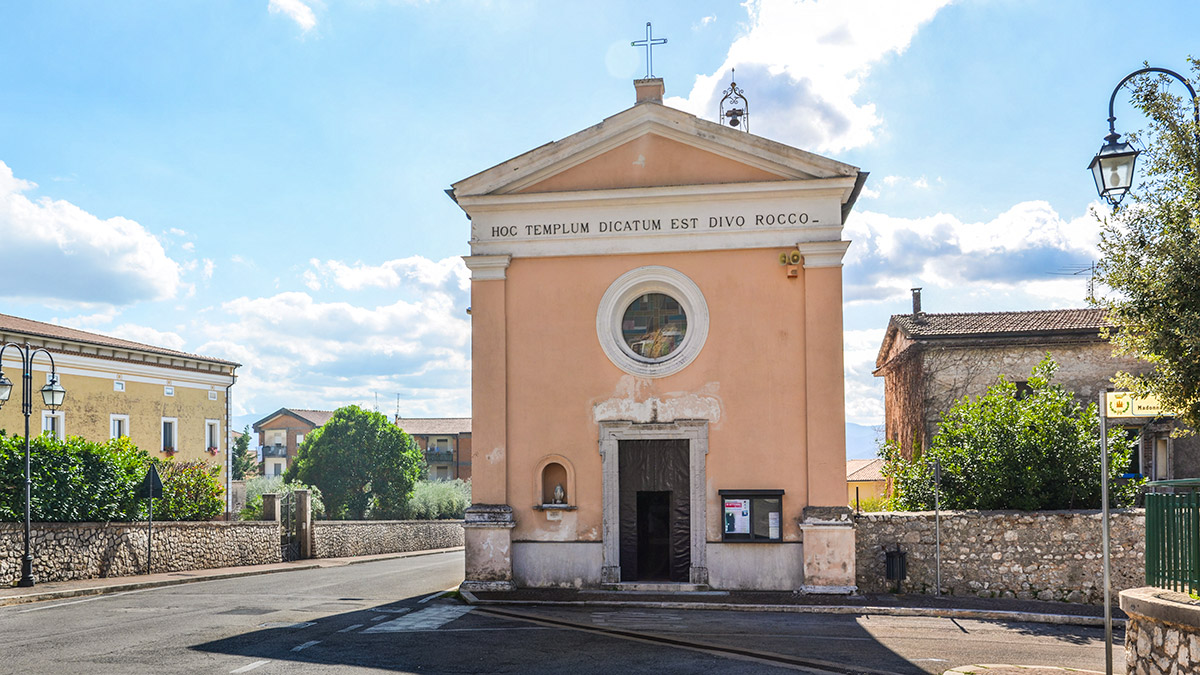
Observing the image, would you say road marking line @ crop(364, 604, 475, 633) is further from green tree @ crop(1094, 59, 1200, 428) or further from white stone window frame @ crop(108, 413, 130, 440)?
white stone window frame @ crop(108, 413, 130, 440)

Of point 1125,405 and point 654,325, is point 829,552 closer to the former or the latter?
point 654,325

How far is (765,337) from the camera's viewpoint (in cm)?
1602

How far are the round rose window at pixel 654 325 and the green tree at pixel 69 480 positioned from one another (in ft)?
39.2

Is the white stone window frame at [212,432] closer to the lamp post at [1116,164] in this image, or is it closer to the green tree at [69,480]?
the green tree at [69,480]

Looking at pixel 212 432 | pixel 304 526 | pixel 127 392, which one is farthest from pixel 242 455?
pixel 304 526

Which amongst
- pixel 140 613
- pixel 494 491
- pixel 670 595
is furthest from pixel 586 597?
pixel 140 613

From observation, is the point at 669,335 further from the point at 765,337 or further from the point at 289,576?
the point at 289,576

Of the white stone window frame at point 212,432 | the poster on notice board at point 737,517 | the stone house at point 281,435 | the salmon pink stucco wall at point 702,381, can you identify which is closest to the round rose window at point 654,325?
the salmon pink stucco wall at point 702,381

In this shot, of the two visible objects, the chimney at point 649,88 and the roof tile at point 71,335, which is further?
the roof tile at point 71,335

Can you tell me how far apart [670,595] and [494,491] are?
344 centimetres

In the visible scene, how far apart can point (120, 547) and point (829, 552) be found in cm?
1458

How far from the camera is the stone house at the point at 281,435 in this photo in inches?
3568

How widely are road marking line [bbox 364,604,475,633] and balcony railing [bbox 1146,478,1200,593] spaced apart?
8.30m

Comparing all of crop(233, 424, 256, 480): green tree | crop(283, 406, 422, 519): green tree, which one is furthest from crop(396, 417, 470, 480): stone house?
crop(283, 406, 422, 519): green tree
